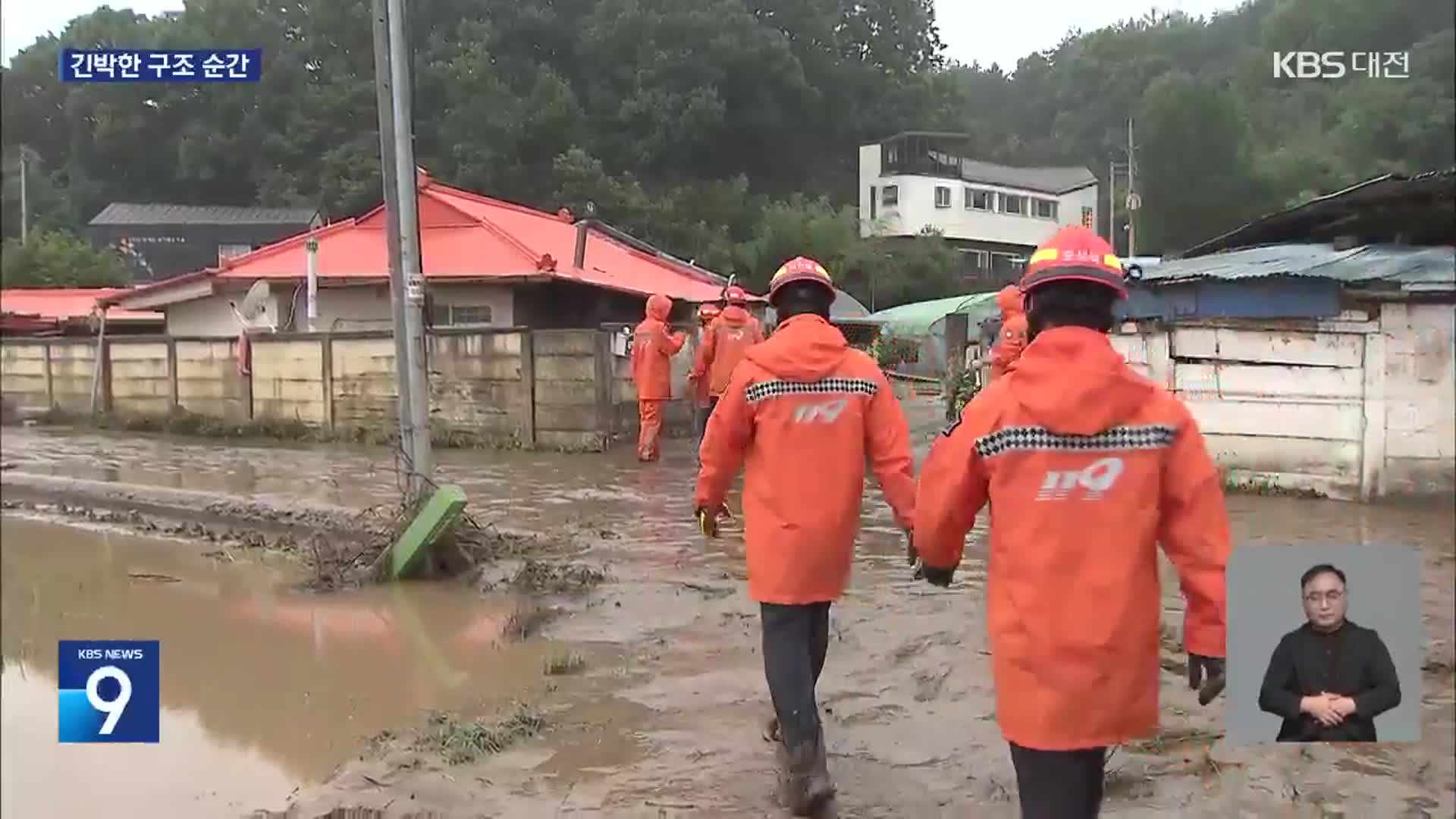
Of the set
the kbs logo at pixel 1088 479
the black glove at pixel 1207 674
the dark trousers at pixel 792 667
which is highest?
the kbs logo at pixel 1088 479

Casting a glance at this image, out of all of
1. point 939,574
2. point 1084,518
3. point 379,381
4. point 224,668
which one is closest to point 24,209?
point 224,668

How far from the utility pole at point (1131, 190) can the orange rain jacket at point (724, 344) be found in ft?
4.84

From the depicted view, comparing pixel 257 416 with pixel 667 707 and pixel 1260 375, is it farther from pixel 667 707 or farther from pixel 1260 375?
pixel 1260 375

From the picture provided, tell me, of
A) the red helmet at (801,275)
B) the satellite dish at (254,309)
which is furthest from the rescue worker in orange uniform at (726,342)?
the satellite dish at (254,309)

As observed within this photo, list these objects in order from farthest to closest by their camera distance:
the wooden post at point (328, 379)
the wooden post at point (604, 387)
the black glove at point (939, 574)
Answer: the wooden post at point (328, 379) → the wooden post at point (604, 387) → the black glove at point (939, 574)

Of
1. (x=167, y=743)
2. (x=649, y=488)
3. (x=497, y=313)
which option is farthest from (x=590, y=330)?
(x=167, y=743)

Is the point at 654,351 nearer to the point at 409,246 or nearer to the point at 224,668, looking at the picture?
the point at 409,246

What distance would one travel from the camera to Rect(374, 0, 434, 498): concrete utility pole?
5.47 meters

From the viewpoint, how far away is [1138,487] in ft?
7.28

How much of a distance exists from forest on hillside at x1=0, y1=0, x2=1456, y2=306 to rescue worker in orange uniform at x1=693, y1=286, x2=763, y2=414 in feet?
0.54

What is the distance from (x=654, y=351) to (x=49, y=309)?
3516mm

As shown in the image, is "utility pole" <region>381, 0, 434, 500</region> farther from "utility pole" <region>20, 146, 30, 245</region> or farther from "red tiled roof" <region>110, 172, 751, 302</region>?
"utility pole" <region>20, 146, 30, 245</region>

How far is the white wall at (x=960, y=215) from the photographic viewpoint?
15.6 feet

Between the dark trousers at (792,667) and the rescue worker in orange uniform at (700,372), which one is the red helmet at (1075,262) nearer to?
the dark trousers at (792,667)
